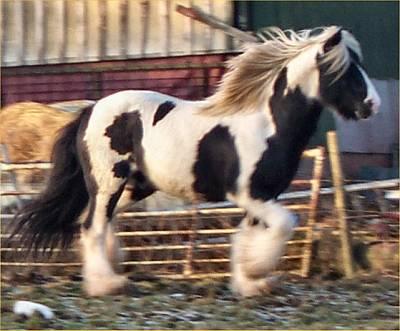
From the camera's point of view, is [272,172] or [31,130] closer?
[272,172]

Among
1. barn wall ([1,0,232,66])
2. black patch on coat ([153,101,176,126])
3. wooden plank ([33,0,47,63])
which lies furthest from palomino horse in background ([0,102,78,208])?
wooden plank ([33,0,47,63])

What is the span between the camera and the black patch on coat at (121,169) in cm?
673

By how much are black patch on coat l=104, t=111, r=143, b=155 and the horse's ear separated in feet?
4.48

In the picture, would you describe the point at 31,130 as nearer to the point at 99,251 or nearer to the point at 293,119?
the point at 99,251

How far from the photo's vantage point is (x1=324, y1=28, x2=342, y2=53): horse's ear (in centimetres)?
642

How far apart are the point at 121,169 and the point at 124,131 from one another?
10.4 inches

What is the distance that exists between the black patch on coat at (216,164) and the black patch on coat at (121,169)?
51 centimetres

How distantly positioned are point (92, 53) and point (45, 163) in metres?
4.13

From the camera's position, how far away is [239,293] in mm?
6434

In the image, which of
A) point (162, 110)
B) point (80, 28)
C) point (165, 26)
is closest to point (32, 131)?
point (162, 110)

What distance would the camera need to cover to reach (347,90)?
6.45m

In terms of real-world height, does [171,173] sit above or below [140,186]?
above

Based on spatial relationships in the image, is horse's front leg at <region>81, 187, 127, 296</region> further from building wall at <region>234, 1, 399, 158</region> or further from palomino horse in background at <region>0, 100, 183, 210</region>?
building wall at <region>234, 1, 399, 158</region>

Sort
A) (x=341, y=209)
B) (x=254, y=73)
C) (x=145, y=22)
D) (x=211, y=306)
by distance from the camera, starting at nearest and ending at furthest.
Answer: (x=211, y=306) < (x=254, y=73) < (x=341, y=209) < (x=145, y=22)
